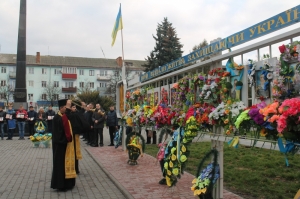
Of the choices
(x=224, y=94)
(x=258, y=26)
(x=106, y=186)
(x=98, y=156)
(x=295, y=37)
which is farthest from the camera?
(x=98, y=156)

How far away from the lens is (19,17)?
2077 cm

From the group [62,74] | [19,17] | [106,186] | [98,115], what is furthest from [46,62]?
[106,186]

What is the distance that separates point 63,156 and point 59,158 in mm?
87

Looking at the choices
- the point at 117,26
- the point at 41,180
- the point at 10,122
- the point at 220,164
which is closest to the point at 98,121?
the point at 117,26

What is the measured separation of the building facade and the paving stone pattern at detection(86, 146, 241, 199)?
170 feet

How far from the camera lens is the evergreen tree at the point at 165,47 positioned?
3559 centimetres

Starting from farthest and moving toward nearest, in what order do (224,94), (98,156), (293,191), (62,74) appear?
(62,74) < (98,156) < (293,191) < (224,94)

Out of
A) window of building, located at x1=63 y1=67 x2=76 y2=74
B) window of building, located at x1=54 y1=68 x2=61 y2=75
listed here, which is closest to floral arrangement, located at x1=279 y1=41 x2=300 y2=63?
window of building, located at x1=63 y1=67 x2=76 y2=74

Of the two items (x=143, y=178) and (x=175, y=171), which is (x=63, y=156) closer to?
(x=143, y=178)

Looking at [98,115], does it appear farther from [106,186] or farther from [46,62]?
[46,62]

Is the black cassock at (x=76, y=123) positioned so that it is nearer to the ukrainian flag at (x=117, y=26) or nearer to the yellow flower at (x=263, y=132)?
the yellow flower at (x=263, y=132)

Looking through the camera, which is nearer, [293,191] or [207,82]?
[207,82]

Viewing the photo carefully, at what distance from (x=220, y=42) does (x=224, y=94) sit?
0.87m

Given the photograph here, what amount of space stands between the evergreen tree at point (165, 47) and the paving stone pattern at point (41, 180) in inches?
1024
